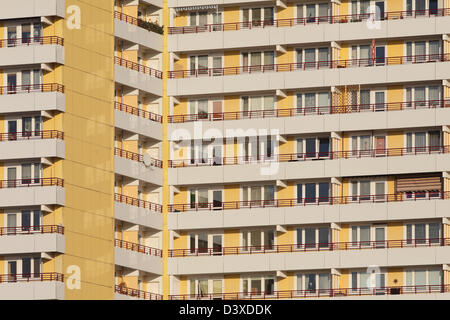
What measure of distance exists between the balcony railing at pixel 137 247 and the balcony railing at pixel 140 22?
1388 centimetres

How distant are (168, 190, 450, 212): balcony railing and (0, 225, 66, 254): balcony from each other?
12.3 m

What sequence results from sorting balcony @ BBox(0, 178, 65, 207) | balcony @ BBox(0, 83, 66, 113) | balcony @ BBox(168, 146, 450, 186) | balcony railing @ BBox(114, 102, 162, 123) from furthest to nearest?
balcony @ BBox(168, 146, 450, 186) < balcony railing @ BBox(114, 102, 162, 123) < balcony @ BBox(0, 83, 66, 113) < balcony @ BBox(0, 178, 65, 207)

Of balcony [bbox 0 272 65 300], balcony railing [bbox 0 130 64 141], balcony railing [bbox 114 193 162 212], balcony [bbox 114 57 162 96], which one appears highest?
balcony [bbox 114 57 162 96]

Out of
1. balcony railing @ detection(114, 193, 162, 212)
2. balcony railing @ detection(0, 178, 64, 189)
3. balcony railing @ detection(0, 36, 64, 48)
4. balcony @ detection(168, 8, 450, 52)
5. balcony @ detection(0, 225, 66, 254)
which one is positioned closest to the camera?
balcony @ detection(0, 225, 66, 254)

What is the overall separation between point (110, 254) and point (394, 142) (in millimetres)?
19453

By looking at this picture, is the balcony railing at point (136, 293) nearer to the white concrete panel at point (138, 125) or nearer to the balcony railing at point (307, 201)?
the balcony railing at point (307, 201)

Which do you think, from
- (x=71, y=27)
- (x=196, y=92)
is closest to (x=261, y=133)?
(x=196, y=92)

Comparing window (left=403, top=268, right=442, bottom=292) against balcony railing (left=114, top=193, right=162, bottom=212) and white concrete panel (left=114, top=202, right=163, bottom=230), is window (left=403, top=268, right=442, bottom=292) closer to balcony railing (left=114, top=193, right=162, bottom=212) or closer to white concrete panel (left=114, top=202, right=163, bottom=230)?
white concrete panel (left=114, top=202, right=163, bottom=230)

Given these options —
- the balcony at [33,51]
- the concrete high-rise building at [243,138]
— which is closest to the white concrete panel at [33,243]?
the concrete high-rise building at [243,138]

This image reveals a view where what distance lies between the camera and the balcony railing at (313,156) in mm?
142625

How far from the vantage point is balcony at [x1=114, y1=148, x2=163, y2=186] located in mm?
140750

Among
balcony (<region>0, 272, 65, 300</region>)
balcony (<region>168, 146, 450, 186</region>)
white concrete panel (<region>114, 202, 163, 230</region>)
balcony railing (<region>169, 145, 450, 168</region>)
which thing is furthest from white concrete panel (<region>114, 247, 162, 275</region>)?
balcony railing (<region>169, 145, 450, 168</region>)

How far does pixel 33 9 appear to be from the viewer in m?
137

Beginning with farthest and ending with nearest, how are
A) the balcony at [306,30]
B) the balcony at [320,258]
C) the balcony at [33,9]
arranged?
1. the balcony at [306,30]
2. the balcony at [320,258]
3. the balcony at [33,9]
